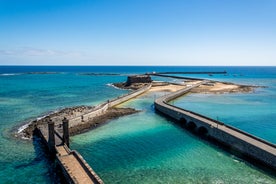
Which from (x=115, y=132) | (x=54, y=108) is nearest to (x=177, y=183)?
(x=115, y=132)

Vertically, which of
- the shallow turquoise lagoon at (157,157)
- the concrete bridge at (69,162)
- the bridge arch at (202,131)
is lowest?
the shallow turquoise lagoon at (157,157)

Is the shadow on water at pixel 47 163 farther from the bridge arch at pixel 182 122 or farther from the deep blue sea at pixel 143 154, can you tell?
the bridge arch at pixel 182 122

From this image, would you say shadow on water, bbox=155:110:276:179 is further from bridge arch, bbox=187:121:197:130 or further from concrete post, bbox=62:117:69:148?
concrete post, bbox=62:117:69:148

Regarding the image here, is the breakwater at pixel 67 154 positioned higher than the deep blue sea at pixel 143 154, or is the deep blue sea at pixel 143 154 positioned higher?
the breakwater at pixel 67 154

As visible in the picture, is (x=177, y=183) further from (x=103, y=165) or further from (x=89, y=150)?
(x=89, y=150)

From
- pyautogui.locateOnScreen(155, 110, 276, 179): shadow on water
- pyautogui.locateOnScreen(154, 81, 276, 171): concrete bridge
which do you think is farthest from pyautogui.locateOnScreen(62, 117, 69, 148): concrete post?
pyautogui.locateOnScreen(154, 81, 276, 171): concrete bridge

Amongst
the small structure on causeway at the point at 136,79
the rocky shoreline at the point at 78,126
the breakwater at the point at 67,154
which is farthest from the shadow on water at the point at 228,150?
the small structure on causeway at the point at 136,79
